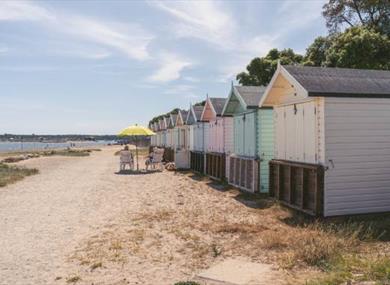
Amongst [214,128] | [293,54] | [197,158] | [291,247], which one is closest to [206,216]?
[291,247]

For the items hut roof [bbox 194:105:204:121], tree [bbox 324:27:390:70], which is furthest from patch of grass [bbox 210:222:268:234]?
tree [bbox 324:27:390:70]

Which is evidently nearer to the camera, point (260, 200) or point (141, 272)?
point (141, 272)

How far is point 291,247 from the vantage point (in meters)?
7.43

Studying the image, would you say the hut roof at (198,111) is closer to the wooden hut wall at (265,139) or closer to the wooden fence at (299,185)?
the wooden hut wall at (265,139)

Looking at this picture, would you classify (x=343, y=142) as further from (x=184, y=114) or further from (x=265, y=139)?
(x=184, y=114)

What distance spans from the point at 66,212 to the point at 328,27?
3179cm

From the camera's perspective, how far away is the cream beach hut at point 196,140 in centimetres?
2295

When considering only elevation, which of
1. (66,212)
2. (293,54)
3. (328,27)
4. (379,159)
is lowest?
(66,212)

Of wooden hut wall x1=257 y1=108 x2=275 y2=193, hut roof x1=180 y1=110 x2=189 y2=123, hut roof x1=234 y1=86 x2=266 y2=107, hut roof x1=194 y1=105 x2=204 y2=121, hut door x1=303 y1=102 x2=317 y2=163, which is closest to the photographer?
hut door x1=303 y1=102 x2=317 y2=163

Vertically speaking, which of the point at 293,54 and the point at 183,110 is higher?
the point at 293,54

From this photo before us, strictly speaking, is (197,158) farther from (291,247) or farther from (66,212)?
(291,247)

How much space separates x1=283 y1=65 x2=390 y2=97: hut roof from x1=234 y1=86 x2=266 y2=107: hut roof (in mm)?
3649

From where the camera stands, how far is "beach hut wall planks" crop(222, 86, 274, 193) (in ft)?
47.0

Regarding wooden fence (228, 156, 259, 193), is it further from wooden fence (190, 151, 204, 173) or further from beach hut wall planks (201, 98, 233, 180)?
wooden fence (190, 151, 204, 173)
